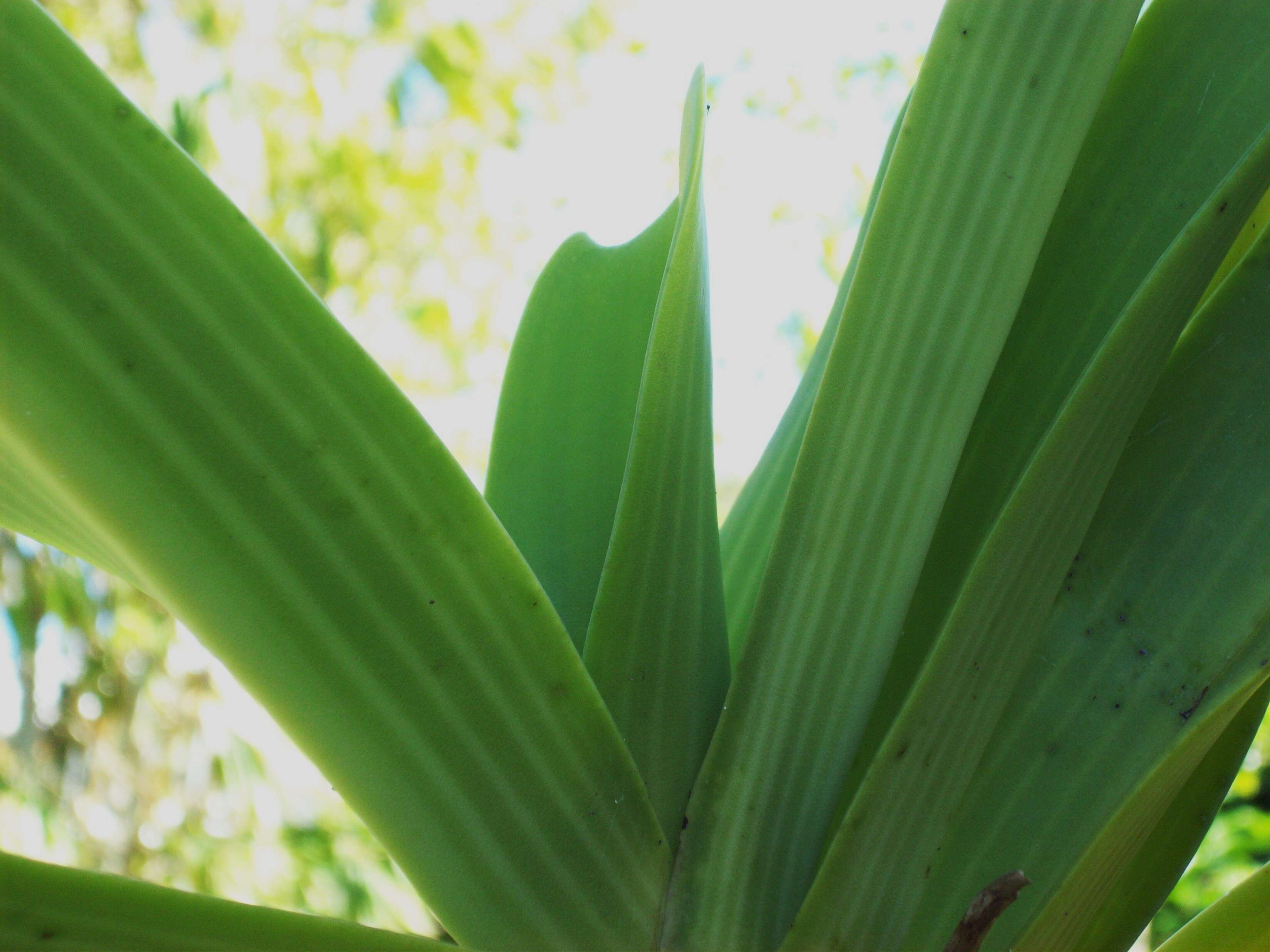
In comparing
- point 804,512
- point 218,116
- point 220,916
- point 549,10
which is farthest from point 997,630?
point 549,10

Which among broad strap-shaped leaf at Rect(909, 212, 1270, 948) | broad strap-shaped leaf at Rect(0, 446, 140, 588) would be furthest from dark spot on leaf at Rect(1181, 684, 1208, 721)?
broad strap-shaped leaf at Rect(0, 446, 140, 588)

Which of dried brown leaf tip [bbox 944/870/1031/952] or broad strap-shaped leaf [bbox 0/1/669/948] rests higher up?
broad strap-shaped leaf [bbox 0/1/669/948]

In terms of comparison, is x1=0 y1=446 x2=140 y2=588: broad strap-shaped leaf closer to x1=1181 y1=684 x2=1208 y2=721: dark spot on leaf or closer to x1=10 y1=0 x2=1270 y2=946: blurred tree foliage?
x1=1181 y1=684 x2=1208 y2=721: dark spot on leaf

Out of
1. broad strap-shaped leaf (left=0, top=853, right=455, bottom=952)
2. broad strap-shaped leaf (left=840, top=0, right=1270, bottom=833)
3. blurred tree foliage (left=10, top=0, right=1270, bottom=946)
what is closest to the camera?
broad strap-shaped leaf (left=0, top=853, right=455, bottom=952)

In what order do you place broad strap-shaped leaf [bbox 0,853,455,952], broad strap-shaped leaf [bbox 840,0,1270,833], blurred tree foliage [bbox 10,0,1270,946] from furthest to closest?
blurred tree foliage [bbox 10,0,1270,946]
broad strap-shaped leaf [bbox 840,0,1270,833]
broad strap-shaped leaf [bbox 0,853,455,952]

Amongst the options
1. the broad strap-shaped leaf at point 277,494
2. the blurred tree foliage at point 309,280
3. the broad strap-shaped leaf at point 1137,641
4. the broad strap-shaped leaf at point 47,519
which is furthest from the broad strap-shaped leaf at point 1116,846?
the blurred tree foliage at point 309,280

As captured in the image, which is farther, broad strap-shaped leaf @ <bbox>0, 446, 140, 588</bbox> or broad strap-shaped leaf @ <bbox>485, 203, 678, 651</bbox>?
broad strap-shaped leaf @ <bbox>485, 203, 678, 651</bbox>

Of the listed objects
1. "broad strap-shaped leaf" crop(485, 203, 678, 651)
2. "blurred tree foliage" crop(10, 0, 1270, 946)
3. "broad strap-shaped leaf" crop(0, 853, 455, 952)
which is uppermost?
"blurred tree foliage" crop(10, 0, 1270, 946)
